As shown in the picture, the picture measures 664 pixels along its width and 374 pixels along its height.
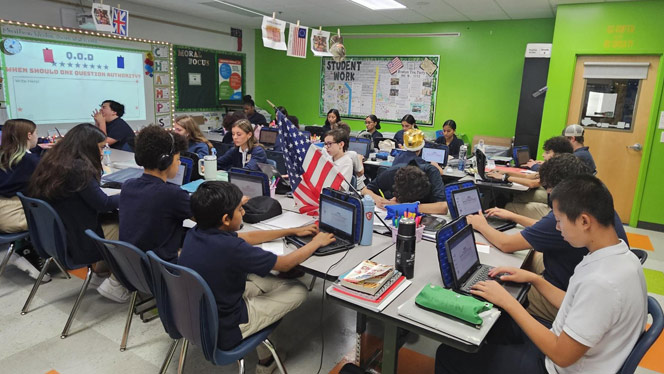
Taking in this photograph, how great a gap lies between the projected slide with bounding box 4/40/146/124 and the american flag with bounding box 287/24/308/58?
3.31 m

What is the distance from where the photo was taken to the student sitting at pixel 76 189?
266cm

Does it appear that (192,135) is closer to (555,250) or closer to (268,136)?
(268,136)

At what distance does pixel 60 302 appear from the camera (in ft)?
10.0

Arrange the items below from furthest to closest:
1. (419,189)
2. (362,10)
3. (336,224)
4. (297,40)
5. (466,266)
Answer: (362,10) < (297,40) < (419,189) < (336,224) < (466,266)

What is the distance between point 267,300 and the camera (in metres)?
2.06

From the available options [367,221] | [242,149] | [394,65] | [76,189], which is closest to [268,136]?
[242,149]

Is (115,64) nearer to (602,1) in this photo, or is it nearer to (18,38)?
(18,38)

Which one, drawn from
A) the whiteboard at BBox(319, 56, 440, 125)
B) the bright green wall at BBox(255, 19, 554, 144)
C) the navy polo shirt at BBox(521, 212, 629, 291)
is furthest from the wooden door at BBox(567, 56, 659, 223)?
the navy polo shirt at BBox(521, 212, 629, 291)

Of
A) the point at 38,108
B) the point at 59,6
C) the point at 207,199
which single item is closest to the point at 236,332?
the point at 207,199

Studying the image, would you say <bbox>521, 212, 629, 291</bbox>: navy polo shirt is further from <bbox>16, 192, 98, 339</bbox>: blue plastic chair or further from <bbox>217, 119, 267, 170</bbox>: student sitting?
<bbox>16, 192, 98, 339</bbox>: blue plastic chair

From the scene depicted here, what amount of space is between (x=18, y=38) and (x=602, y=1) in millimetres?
7806

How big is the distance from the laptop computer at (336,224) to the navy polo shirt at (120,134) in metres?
3.76

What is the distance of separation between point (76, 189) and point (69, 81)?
185 inches

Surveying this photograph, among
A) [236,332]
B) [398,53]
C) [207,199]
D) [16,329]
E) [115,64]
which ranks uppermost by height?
[398,53]
